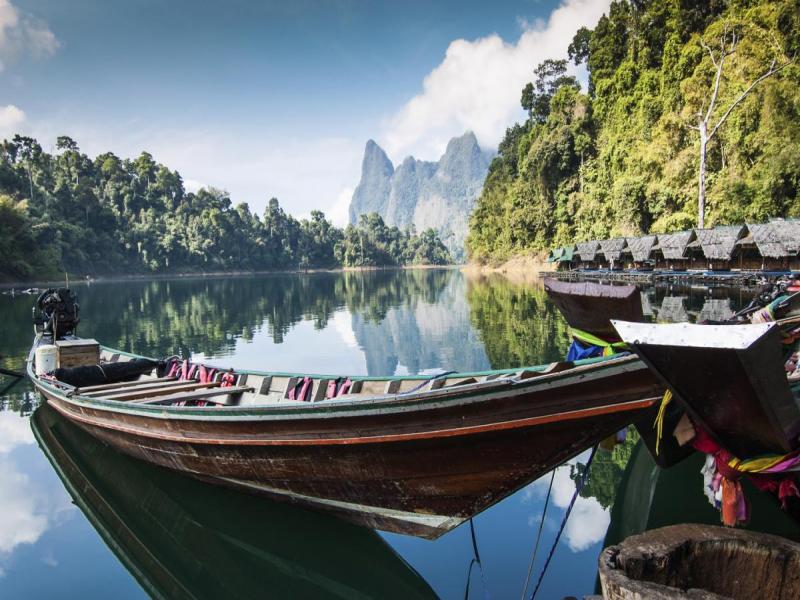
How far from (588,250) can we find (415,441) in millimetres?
38212

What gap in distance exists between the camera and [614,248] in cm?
3581

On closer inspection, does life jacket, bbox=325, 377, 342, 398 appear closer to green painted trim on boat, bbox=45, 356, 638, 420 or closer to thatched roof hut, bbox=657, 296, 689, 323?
green painted trim on boat, bbox=45, 356, 638, 420

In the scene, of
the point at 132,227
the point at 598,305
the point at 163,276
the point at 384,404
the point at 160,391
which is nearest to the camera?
the point at 384,404

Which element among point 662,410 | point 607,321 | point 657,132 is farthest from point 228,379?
point 657,132

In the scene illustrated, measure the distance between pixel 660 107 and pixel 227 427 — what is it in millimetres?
44504

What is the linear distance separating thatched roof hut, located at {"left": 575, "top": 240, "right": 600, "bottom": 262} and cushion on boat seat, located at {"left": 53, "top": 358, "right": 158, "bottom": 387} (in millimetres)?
35824

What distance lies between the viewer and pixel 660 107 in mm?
39562

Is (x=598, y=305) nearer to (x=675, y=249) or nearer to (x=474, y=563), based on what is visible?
(x=474, y=563)

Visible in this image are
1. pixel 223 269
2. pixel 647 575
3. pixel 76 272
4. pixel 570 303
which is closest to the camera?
pixel 647 575

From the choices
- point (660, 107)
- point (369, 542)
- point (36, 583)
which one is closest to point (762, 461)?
point (369, 542)

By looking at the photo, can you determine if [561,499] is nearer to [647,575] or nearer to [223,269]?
[647,575]

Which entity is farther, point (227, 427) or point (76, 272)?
point (76, 272)

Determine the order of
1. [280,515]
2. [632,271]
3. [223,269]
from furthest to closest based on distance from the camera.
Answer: [223,269] → [632,271] → [280,515]

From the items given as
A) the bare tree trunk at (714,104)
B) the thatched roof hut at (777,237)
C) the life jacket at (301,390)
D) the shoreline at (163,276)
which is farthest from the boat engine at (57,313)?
the shoreline at (163,276)
